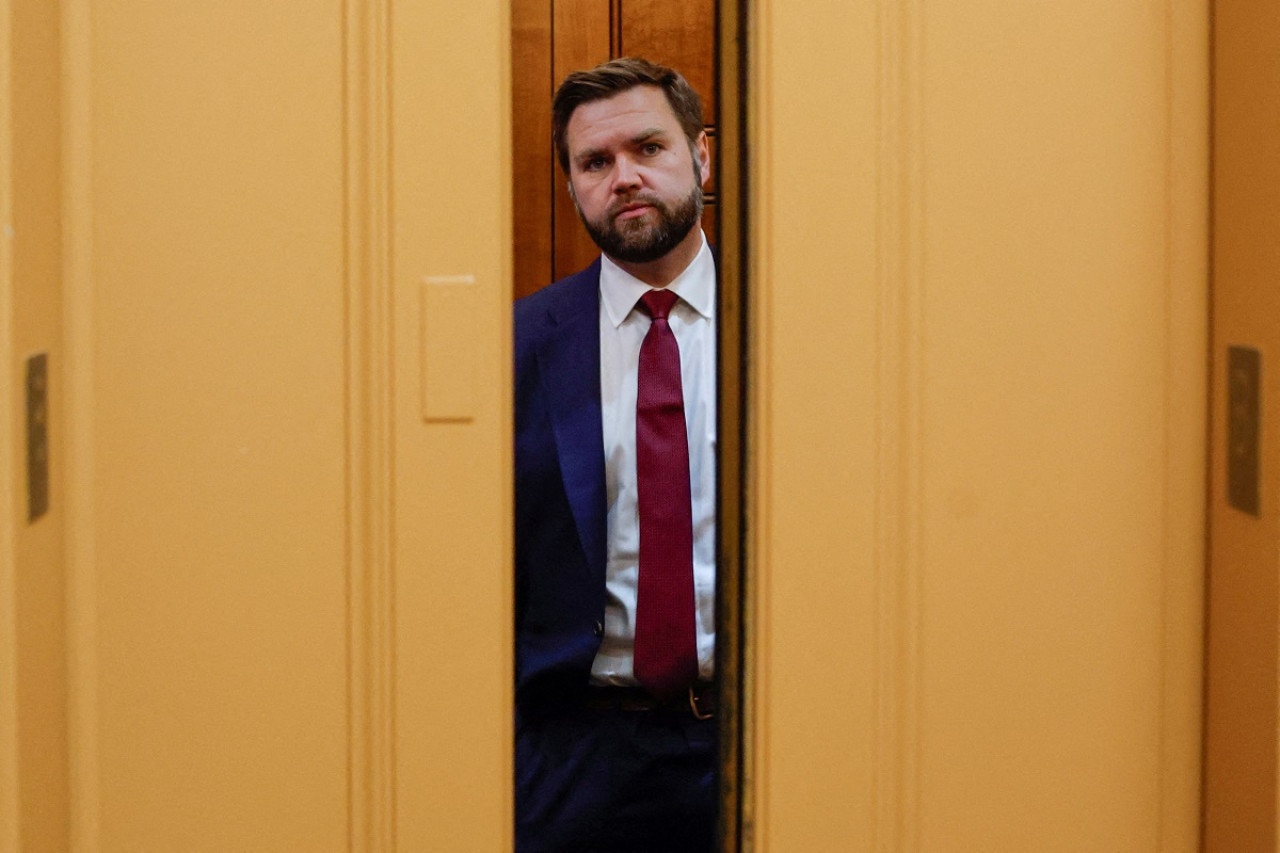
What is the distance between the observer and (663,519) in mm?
2051

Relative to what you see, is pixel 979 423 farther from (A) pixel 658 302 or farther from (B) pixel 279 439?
(A) pixel 658 302

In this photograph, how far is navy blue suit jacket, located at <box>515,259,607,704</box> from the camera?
1.92m

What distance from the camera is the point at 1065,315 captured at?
1.36m

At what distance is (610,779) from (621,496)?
0.42 m

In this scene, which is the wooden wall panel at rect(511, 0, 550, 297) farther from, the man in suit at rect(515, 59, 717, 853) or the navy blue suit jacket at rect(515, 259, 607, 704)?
the navy blue suit jacket at rect(515, 259, 607, 704)

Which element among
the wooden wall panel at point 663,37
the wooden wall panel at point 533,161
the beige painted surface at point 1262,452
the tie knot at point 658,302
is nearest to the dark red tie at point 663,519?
the tie knot at point 658,302

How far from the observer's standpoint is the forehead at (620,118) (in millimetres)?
2076

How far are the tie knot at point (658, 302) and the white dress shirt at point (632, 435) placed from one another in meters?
0.01

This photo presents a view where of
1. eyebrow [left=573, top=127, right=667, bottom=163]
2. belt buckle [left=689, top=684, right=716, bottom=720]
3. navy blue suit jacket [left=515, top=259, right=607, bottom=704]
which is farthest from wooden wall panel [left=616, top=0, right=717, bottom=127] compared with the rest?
belt buckle [left=689, top=684, right=716, bottom=720]

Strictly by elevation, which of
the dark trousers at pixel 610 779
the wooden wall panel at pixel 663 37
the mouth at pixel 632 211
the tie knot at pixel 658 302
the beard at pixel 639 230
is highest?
the wooden wall panel at pixel 663 37

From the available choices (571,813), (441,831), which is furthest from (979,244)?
Result: (571,813)

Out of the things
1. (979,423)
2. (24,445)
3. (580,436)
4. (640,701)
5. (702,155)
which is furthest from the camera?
(702,155)

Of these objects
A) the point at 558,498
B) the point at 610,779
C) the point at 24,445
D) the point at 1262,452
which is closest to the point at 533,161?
the point at 558,498

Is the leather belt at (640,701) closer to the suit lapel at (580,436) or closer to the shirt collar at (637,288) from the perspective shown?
the suit lapel at (580,436)
